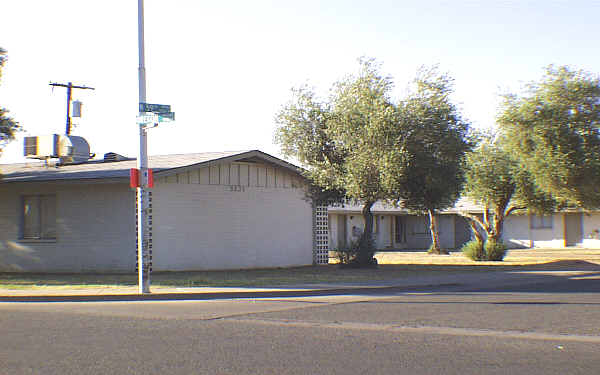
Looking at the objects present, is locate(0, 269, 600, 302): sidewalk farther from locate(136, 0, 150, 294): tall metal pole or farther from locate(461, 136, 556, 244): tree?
locate(461, 136, 556, 244): tree

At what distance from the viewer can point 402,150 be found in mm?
20266

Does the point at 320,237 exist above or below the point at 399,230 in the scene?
above

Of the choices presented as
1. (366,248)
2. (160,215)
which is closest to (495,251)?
(366,248)

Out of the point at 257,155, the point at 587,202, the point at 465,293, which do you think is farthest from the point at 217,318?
the point at 587,202

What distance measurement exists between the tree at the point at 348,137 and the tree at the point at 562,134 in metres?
7.05

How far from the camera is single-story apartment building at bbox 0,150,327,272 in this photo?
837 inches

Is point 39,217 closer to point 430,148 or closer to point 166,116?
point 166,116

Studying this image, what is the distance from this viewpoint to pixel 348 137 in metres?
21.6

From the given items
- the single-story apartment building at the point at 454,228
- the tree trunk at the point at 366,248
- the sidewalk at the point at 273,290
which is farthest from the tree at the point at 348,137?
the single-story apartment building at the point at 454,228

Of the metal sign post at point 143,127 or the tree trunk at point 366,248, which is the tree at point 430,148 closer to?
the tree trunk at point 366,248

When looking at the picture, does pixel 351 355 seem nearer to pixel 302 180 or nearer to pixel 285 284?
pixel 285 284

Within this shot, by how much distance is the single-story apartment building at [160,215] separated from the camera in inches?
837

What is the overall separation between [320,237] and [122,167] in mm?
8392

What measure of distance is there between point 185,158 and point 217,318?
1323cm
